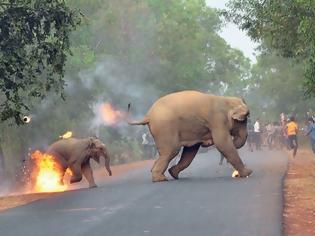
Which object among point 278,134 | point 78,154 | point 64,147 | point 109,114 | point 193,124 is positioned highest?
point 109,114

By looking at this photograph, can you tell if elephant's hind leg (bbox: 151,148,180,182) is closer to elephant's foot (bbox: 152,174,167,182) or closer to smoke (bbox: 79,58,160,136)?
elephant's foot (bbox: 152,174,167,182)

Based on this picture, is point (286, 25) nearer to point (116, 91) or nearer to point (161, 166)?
point (161, 166)

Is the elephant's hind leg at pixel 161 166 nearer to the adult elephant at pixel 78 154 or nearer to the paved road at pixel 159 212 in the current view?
the paved road at pixel 159 212

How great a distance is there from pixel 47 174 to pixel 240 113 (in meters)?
6.56

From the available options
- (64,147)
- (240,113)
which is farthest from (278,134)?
(64,147)

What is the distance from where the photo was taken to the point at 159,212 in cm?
1062

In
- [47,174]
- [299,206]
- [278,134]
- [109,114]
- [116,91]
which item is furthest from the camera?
[278,134]

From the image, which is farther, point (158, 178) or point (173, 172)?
point (173, 172)

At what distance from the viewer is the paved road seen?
8.95m

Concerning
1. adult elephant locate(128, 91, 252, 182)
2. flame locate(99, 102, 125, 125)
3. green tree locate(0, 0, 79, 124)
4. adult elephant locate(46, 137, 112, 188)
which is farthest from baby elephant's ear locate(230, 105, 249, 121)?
flame locate(99, 102, 125, 125)

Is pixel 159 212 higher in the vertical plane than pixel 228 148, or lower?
lower

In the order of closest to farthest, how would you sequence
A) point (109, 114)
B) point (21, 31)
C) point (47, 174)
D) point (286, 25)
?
point (21, 31)
point (286, 25)
point (47, 174)
point (109, 114)

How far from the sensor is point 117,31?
36906mm

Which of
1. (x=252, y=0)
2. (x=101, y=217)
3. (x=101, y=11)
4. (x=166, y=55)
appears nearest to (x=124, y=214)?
(x=101, y=217)
